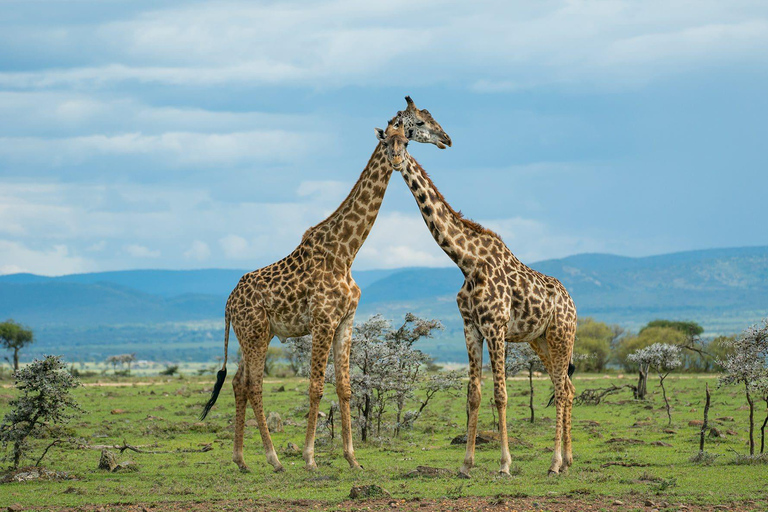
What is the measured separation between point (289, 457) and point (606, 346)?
51.6 meters

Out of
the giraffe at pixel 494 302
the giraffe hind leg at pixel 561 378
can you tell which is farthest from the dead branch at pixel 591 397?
the giraffe at pixel 494 302

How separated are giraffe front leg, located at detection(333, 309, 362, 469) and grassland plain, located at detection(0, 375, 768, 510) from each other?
41cm

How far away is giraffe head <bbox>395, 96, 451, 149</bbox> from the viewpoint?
683 inches

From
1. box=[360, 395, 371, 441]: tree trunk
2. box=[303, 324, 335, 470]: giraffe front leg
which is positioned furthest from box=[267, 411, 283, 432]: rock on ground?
box=[303, 324, 335, 470]: giraffe front leg

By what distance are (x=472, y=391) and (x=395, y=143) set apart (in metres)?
4.65

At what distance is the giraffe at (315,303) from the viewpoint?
17672 mm

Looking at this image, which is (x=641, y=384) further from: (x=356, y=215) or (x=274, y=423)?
(x=356, y=215)

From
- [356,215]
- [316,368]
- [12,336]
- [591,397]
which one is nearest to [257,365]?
[316,368]

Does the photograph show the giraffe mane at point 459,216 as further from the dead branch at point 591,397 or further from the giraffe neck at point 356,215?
the dead branch at point 591,397

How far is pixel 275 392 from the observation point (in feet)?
145

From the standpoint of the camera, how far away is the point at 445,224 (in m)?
17.1

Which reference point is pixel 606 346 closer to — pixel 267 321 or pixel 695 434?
pixel 695 434

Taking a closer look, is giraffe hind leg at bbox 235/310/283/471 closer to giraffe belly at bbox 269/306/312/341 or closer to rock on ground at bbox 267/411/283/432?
giraffe belly at bbox 269/306/312/341

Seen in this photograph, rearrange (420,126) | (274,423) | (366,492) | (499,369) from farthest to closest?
(274,423)
(420,126)
(499,369)
(366,492)
